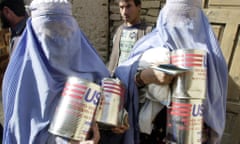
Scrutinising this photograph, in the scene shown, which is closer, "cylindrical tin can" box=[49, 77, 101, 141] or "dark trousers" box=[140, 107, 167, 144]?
"cylindrical tin can" box=[49, 77, 101, 141]

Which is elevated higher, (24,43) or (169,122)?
(24,43)

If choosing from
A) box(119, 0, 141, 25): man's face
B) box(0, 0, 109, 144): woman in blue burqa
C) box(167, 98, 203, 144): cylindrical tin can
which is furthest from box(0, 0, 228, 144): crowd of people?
box(119, 0, 141, 25): man's face

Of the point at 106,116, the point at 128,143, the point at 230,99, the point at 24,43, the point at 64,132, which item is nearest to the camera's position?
the point at 64,132

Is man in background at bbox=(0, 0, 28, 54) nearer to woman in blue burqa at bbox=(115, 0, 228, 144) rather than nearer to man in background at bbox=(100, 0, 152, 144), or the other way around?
man in background at bbox=(100, 0, 152, 144)

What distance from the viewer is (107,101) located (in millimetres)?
1259

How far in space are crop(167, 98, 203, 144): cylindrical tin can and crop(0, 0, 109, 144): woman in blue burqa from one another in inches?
18.5

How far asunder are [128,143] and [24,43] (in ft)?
2.35

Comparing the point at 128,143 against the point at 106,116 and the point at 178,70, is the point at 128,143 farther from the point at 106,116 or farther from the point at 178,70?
the point at 178,70

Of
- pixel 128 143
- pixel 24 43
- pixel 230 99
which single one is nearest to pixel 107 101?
pixel 128 143

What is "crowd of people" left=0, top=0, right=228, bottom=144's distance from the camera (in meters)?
1.28

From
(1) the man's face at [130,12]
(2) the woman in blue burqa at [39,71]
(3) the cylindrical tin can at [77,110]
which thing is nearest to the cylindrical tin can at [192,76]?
(3) the cylindrical tin can at [77,110]

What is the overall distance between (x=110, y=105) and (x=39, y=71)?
13.4 inches

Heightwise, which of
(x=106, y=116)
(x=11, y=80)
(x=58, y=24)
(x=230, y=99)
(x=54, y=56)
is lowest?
(x=230, y=99)

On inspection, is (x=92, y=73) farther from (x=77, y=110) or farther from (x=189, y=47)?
(x=189, y=47)
